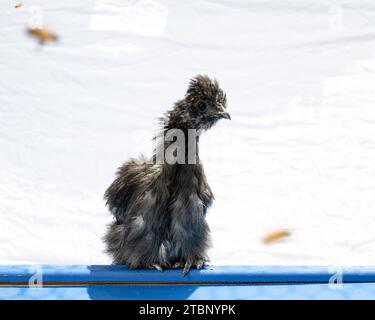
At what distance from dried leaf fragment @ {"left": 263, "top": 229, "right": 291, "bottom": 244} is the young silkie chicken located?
1.99ft

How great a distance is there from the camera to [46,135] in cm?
261

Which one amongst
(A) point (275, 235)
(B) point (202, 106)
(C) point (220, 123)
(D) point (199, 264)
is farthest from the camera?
(C) point (220, 123)

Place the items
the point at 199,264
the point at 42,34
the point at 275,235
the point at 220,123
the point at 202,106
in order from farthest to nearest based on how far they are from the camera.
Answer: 1. the point at 42,34
2. the point at 220,123
3. the point at 275,235
4. the point at 199,264
5. the point at 202,106

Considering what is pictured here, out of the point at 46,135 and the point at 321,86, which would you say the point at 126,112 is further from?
the point at 321,86

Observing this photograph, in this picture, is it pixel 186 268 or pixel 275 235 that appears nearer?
pixel 186 268

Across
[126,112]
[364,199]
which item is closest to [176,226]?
[364,199]

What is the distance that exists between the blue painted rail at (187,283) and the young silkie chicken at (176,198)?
0.05 metres

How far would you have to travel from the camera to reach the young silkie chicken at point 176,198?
141cm

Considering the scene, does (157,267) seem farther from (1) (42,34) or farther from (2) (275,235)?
(1) (42,34)

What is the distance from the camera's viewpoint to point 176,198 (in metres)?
1.47

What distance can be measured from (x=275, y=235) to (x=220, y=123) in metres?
0.79

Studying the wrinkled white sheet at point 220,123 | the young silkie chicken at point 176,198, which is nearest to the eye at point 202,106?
the young silkie chicken at point 176,198

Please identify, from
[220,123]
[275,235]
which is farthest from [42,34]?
[275,235]

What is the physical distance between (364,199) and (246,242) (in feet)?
1.89
